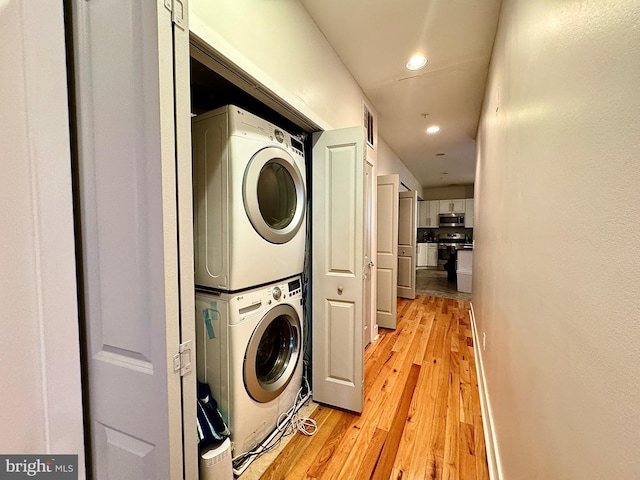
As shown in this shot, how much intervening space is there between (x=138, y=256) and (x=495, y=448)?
1.85 m

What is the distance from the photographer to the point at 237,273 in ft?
4.17

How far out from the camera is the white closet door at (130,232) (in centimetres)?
63

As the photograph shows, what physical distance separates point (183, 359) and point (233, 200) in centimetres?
76

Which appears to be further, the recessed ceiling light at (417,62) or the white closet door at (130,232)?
the recessed ceiling light at (417,62)

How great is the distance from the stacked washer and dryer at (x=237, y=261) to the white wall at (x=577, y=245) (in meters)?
1.15

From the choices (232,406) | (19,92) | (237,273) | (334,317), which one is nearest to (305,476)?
(232,406)

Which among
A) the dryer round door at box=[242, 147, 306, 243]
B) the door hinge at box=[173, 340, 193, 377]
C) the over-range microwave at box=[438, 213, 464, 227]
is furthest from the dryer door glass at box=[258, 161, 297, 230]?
the over-range microwave at box=[438, 213, 464, 227]

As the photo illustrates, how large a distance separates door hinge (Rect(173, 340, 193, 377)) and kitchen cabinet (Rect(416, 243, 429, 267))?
783 centimetres

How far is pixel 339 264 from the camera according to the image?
1772mm

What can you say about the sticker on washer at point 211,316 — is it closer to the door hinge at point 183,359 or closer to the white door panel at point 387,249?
the door hinge at point 183,359

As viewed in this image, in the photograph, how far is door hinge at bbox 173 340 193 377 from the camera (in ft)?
2.18

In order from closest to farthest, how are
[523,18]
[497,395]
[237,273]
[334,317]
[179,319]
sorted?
[179,319], [523,18], [237,273], [497,395], [334,317]

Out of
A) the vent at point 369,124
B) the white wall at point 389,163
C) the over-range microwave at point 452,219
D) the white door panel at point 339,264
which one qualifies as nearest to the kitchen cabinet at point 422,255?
the over-range microwave at point 452,219

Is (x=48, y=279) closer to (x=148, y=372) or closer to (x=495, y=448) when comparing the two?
(x=148, y=372)
